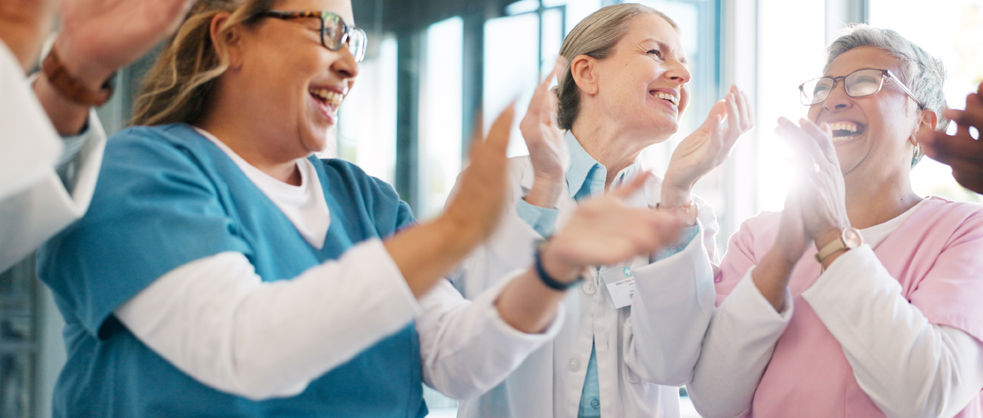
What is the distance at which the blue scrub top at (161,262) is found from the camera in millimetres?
894

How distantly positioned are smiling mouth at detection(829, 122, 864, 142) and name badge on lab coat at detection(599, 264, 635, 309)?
691mm

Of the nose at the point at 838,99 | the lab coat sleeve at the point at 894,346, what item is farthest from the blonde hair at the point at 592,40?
the lab coat sleeve at the point at 894,346

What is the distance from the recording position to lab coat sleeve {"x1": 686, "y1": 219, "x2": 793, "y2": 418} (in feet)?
4.91

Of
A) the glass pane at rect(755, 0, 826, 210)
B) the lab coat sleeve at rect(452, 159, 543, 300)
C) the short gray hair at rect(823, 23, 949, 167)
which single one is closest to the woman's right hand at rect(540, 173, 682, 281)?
the lab coat sleeve at rect(452, 159, 543, 300)

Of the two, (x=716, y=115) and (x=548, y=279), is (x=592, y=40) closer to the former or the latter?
(x=716, y=115)

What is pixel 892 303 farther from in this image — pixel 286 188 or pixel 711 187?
pixel 711 187

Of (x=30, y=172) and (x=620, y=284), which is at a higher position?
(x=30, y=172)

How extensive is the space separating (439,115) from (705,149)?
5.97 ft

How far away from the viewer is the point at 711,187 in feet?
11.9

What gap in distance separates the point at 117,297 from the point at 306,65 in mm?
538

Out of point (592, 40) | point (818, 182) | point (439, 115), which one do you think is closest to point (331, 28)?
point (592, 40)

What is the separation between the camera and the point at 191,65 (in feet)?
4.12

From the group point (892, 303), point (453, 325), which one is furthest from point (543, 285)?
point (892, 303)

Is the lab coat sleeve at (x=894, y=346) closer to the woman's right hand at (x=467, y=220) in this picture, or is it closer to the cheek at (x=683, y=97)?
the cheek at (x=683, y=97)
